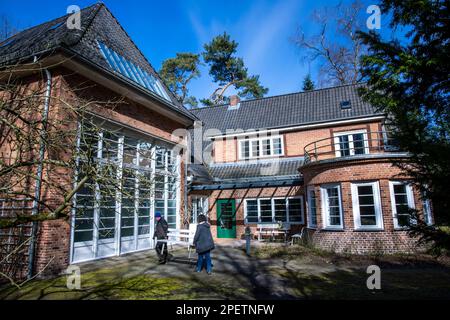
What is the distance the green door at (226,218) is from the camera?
1805 cm

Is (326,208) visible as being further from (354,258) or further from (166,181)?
(166,181)

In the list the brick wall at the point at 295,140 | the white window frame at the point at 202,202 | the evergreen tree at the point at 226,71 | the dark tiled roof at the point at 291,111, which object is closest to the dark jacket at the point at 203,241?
the white window frame at the point at 202,202

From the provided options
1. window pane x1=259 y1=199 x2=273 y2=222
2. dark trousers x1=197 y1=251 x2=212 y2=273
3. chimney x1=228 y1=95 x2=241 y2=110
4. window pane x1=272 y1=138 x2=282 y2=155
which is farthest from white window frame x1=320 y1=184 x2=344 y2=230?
chimney x1=228 y1=95 x2=241 y2=110

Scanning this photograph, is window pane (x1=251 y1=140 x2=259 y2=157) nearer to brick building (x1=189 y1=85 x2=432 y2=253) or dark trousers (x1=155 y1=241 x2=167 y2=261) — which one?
brick building (x1=189 y1=85 x2=432 y2=253)

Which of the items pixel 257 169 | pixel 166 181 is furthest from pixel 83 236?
pixel 257 169

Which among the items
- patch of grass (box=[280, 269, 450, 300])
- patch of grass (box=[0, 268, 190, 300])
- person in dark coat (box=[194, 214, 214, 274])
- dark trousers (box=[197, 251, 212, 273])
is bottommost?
patch of grass (box=[280, 269, 450, 300])

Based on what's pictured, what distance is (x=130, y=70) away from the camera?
1107 cm

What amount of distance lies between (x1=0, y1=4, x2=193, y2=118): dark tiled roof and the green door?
24.3 ft

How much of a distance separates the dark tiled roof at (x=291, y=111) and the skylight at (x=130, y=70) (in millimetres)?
9222

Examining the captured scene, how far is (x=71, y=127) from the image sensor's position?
27.0 feet

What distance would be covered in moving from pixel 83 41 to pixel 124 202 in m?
5.54

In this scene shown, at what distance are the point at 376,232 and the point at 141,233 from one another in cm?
901

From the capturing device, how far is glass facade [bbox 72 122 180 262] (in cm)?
795
